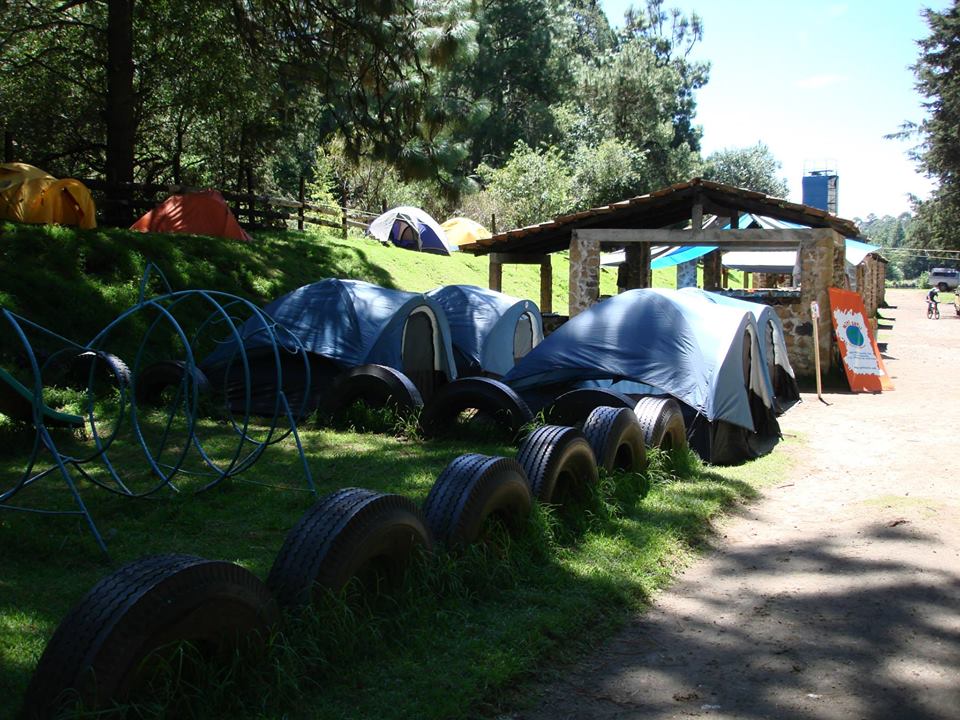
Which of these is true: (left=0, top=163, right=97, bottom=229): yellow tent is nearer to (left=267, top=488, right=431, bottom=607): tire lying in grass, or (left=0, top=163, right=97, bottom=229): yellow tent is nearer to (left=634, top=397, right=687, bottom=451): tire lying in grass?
(left=634, top=397, right=687, bottom=451): tire lying in grass

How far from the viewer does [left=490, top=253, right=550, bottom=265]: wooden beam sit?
19250mm

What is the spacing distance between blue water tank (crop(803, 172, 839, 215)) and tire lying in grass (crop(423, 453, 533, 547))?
2962cm

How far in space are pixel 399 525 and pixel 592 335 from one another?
20.6 ft

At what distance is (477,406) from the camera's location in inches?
395

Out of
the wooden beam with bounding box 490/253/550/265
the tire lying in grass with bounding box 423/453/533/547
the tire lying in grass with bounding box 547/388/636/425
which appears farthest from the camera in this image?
the wooden beam with bounding box 490/253/550/265

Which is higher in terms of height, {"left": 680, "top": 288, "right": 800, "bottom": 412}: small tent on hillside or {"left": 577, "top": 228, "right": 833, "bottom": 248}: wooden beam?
{"left": 577, "top": 228, "right": 833, "bottom": 248}: wooden beam

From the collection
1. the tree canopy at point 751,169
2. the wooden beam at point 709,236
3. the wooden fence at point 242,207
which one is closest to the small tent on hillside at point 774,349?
the wooden beam at point 709,236

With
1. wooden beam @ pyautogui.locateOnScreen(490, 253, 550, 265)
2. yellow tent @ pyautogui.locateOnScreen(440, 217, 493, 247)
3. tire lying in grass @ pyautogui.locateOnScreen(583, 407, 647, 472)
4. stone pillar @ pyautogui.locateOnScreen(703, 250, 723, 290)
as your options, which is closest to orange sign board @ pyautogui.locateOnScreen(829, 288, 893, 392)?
stone pillar @ pyautogui.locateOnScreen(703, 250, 723, 290)

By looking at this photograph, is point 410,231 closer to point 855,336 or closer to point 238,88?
point 238,88

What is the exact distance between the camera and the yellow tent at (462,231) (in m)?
33.1

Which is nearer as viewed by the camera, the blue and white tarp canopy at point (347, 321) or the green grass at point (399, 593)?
the green grass at point (399, 593)

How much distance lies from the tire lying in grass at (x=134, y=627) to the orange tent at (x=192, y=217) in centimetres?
1590

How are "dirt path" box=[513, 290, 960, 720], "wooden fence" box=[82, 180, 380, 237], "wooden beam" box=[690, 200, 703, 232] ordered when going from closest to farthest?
1. "dirt path" box=[513, 290, 960, 720]
2. "wooden beam" box=[690, 200, 703, 232]
3. "wooden fence" box=[82, 180, 380, 237]

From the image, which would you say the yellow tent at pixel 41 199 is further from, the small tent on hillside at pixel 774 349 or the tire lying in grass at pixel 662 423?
the tire lying in grass at pixel 662 423
